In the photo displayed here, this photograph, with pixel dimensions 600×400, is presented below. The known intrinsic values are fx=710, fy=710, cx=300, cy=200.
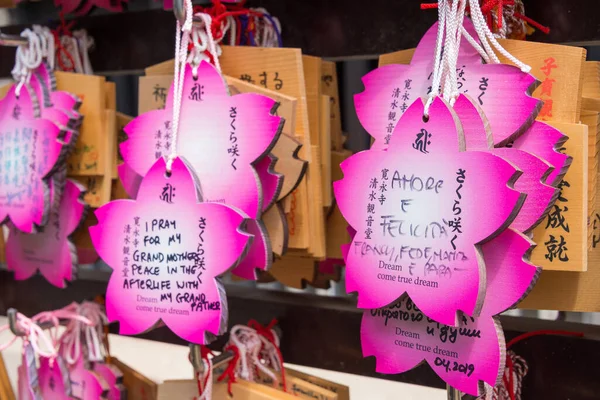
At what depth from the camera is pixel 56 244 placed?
89cm

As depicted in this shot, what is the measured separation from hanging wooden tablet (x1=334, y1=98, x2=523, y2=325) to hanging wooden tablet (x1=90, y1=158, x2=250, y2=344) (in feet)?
0.38

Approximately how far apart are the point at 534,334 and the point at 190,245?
1.21 ft

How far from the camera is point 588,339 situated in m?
0.74

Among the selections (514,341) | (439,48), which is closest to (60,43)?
(439,48)

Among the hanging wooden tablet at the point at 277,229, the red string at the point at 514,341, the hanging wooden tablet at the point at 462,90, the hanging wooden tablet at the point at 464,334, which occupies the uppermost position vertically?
the hanging wooden tablet at the point at 462,90

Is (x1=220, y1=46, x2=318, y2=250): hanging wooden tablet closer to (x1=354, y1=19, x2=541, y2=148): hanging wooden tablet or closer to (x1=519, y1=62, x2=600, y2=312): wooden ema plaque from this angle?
(x1=354, y1=19, x2=541, y2=148): hanging wooden tablet

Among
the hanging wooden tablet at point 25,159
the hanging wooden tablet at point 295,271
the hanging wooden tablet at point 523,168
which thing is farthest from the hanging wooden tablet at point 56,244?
the hanging wooden tablet at point 523,168

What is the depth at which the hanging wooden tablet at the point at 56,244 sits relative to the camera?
2.82ft

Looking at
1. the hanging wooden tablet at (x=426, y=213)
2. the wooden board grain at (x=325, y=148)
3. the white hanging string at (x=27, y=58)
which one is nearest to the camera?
the hanging wooden tablet at (x=426, y=213)

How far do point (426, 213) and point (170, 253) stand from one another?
0.84 ft

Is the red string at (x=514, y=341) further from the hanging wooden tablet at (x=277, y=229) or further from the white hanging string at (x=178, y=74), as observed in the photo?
the white hanging string at (x=178, y=74)

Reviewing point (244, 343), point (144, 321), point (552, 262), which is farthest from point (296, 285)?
point (552, 262)

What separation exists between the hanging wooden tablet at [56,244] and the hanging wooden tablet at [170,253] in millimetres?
141

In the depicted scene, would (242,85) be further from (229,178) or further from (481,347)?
(481,347)
